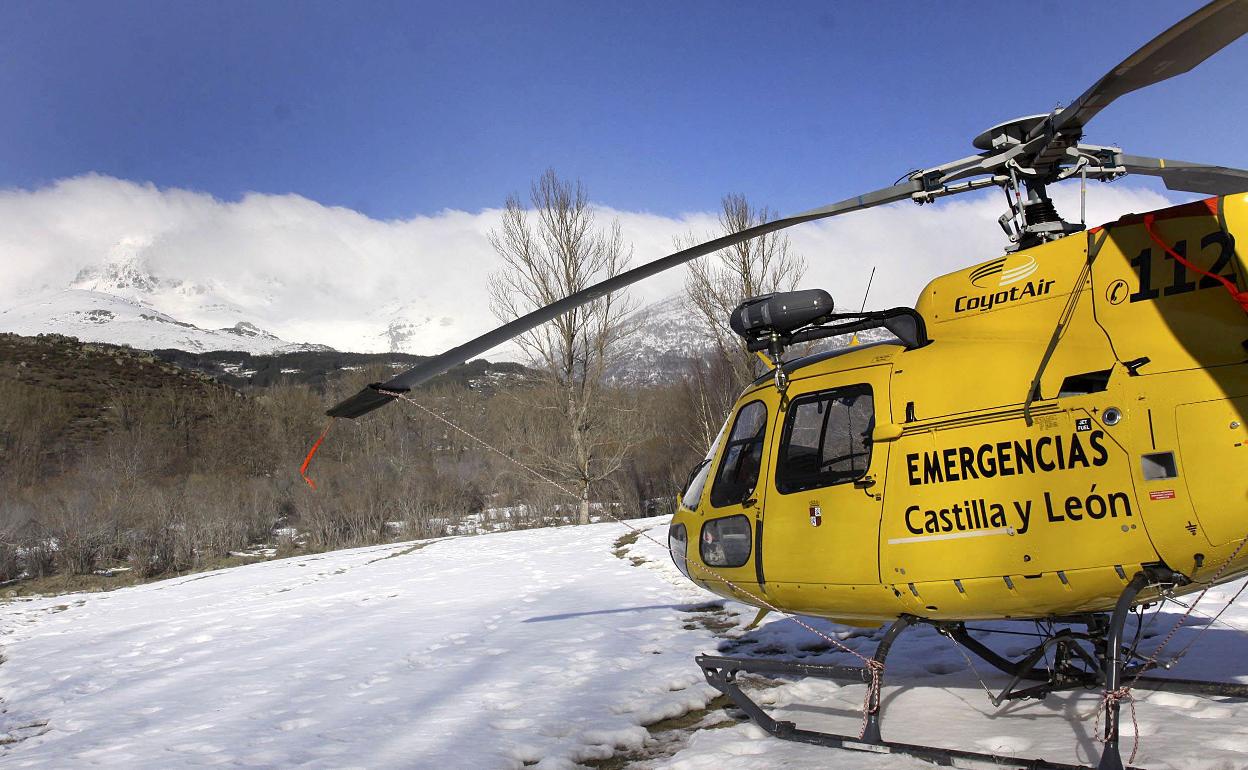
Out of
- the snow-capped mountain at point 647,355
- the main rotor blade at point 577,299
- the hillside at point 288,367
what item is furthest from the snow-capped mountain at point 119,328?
the main rotor blade at point 577,299

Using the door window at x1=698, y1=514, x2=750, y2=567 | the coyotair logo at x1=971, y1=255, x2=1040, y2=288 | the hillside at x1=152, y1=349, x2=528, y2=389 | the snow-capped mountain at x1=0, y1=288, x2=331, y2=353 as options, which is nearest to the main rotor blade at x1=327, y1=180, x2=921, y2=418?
the coyotair logo at x1=971, y1=255, x2=1040, y2=288

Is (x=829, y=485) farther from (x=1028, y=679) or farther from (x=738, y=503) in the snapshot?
(x=1028, y=679)

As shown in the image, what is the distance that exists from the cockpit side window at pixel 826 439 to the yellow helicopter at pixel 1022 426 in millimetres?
14

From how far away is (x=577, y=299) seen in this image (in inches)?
175

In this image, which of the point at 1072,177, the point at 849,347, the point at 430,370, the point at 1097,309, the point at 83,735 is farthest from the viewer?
the point at 83,735

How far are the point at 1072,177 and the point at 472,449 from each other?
40.5m

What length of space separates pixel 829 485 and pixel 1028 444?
114cm

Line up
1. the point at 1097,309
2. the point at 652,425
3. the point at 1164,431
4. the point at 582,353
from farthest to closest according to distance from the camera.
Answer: the point at 652,425
the point at 582,353
the point at 1097,309
the point at 1164,431

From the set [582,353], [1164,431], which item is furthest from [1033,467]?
[582,353]

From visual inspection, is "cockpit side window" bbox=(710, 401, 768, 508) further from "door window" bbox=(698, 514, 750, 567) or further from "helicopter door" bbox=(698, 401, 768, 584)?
"door window" bbox=(698, 514, 750, 567)

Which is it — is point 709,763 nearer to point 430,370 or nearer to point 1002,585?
point 1002,585

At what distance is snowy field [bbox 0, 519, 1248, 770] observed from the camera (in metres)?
4.26

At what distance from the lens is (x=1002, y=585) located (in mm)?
3742

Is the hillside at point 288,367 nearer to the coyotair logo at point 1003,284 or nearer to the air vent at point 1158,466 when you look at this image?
the coyotair logo at point 1003,284
